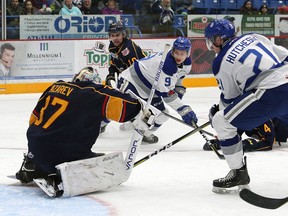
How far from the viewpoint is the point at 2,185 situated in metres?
4.25

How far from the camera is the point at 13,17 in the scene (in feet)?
30.9

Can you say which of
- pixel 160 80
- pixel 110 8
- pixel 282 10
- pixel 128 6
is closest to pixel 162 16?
pixel 128 6

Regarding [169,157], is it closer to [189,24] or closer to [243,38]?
[243,38]

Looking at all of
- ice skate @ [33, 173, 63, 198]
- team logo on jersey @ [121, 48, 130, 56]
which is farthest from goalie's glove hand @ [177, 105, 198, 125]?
ice skate @ [33, 173, 63, 198]

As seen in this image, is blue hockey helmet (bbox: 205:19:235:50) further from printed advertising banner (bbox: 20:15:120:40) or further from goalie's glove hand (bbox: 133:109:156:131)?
printed advertising banner (bbox: 20:15:120:40)

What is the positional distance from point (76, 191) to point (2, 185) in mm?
561

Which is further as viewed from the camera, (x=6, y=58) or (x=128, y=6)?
(x=128, y=6)

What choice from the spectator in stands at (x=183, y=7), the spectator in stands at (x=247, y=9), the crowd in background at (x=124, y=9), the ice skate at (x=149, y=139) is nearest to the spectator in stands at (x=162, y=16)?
the crowd in background at (x=124, y=9)

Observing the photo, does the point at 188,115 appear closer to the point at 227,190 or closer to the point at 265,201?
the point at 227,190

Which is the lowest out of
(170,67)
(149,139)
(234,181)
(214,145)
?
(149,139)

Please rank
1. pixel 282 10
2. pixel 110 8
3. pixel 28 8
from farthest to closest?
pixel 282 10, pixel 110 8, pixel 28 8

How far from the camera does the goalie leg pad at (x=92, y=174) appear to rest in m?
3.86

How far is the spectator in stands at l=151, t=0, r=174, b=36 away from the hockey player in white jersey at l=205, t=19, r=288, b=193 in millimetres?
6372

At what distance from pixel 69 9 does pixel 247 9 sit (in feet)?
9.53
